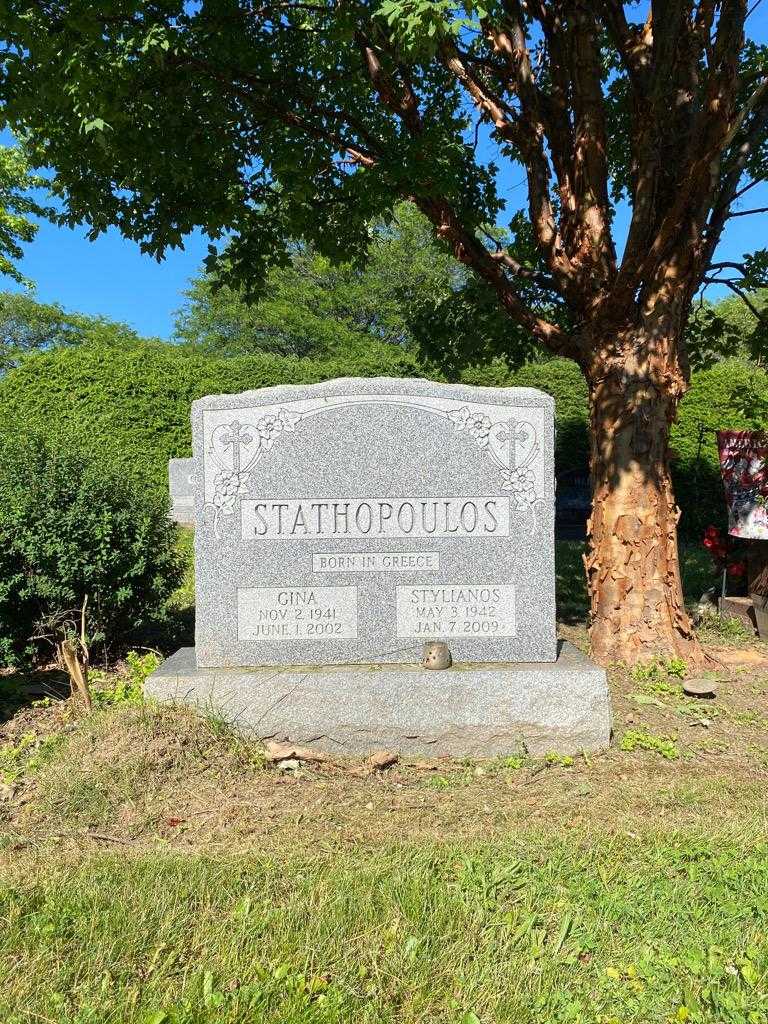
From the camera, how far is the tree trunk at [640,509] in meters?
5.33

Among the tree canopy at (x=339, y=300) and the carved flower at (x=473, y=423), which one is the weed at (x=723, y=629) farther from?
the tree canopy at (x=339, y=300)

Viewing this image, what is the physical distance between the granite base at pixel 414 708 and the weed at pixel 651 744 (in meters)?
0.18

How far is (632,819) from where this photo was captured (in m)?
3.12

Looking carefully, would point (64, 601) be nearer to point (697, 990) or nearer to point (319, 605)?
point (319, 605)

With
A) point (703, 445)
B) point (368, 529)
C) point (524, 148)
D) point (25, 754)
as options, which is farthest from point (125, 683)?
point (703, 445)

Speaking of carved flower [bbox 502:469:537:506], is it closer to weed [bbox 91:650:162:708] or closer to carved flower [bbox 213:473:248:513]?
carved flower [bbox 213:473:248:513]

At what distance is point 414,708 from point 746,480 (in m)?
4.78

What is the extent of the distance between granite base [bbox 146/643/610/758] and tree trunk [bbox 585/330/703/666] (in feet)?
5.20

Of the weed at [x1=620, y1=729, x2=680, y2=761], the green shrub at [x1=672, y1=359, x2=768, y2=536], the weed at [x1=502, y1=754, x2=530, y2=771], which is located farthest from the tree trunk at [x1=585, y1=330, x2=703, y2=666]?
the green shrub at [x1=672, y1=359, x2=768, y2=536]

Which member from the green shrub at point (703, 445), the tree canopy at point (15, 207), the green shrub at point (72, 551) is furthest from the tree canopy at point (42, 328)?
the green shrub at point (72, 551)

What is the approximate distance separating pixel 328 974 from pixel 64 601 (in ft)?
12.3

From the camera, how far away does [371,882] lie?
256 centimetres

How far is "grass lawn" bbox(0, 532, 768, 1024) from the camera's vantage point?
2.00 m

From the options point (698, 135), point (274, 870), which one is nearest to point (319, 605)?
point (274, 870)
